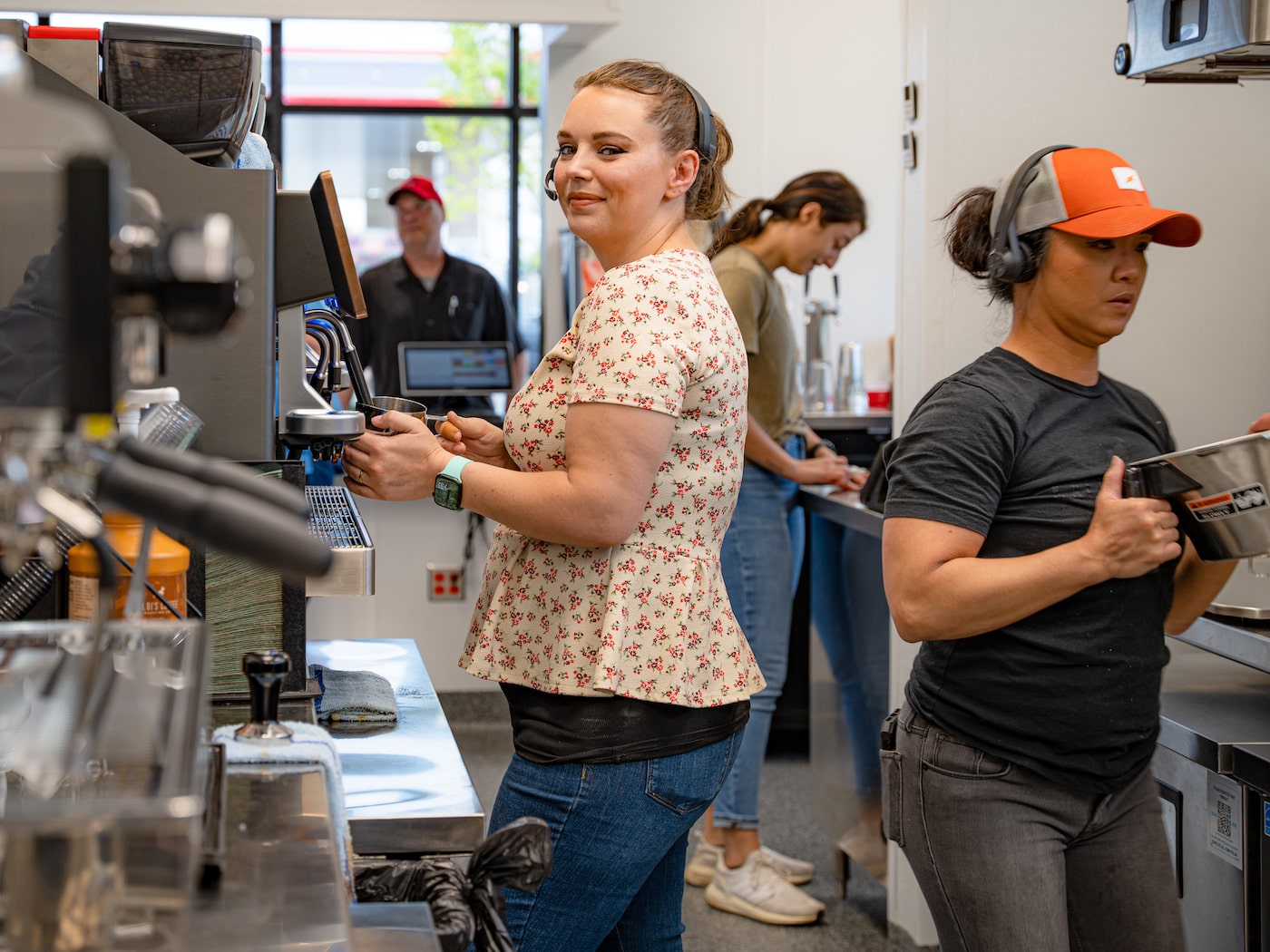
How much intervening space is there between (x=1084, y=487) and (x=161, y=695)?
1.08 metres

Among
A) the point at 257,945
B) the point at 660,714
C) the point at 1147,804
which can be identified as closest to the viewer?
the point at 257,945

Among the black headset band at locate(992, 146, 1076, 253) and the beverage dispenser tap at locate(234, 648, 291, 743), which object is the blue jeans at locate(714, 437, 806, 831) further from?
the beverage dispenser tap at locate(234, 648, 291, 743)

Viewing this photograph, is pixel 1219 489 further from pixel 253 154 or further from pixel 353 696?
pixel 253 154

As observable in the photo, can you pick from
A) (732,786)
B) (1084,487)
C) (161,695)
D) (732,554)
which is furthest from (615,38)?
(161,695)

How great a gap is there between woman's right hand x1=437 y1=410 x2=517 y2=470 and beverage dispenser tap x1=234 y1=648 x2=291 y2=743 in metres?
0.63

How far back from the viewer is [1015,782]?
146cm

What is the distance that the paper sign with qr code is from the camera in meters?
1.75

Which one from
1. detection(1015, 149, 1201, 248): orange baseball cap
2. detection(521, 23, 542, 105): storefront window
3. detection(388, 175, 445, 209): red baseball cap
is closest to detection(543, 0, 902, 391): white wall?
detection(388, 175, 445, 209): red baseball cap

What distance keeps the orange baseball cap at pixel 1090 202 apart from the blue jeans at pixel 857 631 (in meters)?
1.33

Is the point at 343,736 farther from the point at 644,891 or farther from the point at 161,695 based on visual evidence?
the point at 161,695

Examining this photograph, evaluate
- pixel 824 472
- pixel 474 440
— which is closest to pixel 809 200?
pixel 824 472

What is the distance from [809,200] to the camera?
312 centimetres

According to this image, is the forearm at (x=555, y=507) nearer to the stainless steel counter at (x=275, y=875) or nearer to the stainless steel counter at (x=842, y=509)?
the stainless steel counter at (x=275, y=875)

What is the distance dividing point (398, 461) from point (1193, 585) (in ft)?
3.17
